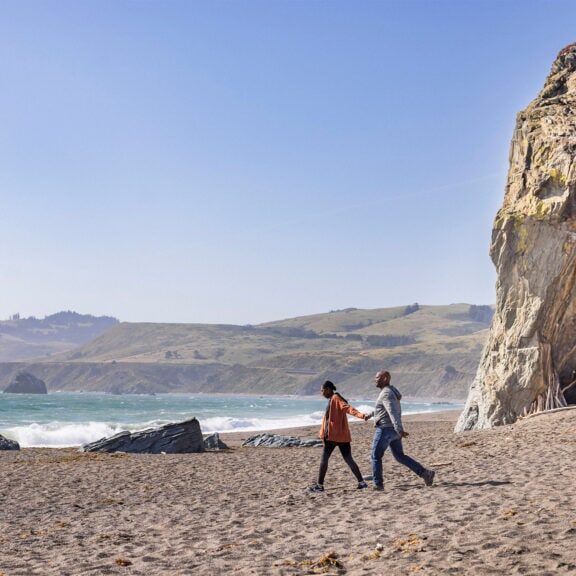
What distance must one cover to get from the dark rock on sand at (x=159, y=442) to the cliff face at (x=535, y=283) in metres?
9.57

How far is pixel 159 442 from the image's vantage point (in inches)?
935

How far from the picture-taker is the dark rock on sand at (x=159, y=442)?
23516 millimetres

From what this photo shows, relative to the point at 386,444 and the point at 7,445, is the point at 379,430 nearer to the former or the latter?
the point at 386,444

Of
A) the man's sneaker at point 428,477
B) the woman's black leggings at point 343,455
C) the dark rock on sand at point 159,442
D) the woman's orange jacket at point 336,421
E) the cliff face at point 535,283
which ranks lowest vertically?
the dark rock on sand at point 159,442

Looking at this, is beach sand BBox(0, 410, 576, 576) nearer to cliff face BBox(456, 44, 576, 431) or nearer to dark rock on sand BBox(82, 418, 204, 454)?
dark rock on sand BBox(82, 418, 204, 454)

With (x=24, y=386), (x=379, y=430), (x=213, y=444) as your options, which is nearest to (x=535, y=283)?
(x=213, y=444)

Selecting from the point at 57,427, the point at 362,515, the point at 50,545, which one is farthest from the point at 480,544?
the point at 57,427

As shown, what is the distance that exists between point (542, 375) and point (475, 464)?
1012cm

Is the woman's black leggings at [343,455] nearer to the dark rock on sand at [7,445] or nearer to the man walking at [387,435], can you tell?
the man walking at [387,435]

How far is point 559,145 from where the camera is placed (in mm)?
23734

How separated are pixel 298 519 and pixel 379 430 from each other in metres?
2.59

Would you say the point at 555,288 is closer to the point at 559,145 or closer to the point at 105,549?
the point at 559,145

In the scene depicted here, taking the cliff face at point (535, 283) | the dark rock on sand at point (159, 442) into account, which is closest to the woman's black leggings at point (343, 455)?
the dark rock on sand at point (159, 442)

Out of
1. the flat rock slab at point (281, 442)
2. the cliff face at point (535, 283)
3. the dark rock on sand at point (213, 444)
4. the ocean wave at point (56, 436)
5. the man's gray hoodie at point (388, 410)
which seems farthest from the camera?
the ocean wave at point (56, 436)
